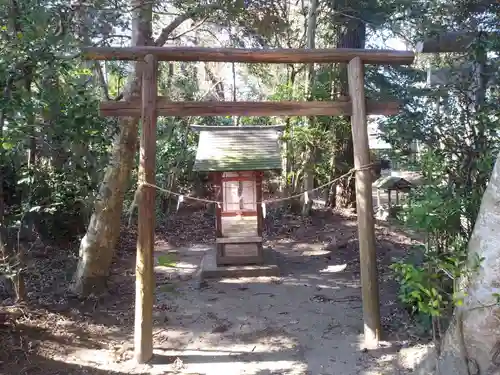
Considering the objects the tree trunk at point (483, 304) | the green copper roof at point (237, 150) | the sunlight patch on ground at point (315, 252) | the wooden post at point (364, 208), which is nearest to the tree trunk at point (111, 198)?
the green copper roof at point (237, 150)

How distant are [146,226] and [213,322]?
5.81 ft

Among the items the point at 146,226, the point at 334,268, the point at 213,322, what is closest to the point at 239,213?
the point at 334,268

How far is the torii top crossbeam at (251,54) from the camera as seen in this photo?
158 inches

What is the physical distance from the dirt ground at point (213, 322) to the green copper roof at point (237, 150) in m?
1.74

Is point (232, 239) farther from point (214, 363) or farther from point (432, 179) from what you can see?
point (432, 179)

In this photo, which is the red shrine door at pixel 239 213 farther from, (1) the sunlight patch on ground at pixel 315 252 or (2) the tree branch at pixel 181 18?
(2) the tree branch at pixel 181 18

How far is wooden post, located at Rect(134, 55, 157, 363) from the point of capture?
4.04 m

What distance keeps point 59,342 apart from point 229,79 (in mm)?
12091

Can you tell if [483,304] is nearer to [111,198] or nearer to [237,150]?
[111,198]

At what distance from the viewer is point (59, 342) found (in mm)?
4414

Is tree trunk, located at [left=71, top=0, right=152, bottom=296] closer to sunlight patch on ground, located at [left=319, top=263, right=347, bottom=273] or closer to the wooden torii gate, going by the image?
the wooden torii gate

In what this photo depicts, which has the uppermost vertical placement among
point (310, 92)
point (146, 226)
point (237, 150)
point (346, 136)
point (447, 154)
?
point (310, 92)

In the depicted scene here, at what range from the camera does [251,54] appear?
13.6 ft

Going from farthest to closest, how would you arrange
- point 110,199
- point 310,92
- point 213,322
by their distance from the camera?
1. point 310,92
2. point 110,199
3. point 213,322
